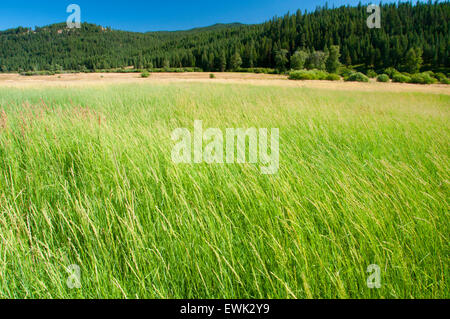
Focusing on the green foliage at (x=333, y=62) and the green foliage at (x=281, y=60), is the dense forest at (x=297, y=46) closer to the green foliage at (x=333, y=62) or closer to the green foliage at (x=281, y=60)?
the green foliage at (x=281, y=60)

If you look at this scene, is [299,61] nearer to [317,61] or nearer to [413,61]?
[317,61]

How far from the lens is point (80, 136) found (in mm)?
2697

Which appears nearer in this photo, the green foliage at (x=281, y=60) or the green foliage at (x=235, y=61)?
the green foliage at (x=281, y=60)

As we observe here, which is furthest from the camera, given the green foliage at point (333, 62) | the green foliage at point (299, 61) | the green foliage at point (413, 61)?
the green foliage at point (299, 61)

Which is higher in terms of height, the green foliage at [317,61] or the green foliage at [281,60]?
the green foliage at [281,60]

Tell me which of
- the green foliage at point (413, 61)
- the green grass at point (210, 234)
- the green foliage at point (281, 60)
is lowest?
the green grass at point (210, 234)

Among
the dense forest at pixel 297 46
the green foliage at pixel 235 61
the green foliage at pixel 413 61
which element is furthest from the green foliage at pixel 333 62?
the green foliage at pixel 235 61

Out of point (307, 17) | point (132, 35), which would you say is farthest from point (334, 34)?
point (132, 35)

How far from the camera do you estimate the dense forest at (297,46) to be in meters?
72.1

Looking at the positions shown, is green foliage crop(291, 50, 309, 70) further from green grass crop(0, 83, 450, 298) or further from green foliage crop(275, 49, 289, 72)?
green grass crop(0, 83, 450, 298)

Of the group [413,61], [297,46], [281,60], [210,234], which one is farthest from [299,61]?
[210,234]

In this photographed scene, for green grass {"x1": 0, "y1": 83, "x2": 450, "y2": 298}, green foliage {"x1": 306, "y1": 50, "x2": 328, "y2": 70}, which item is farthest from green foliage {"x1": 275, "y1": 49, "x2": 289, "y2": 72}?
green grass {"x1": 0, "y1": 83, "x2": 450, "y2": 298}
